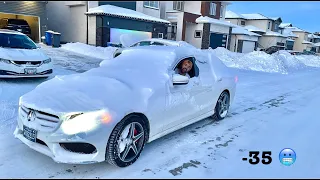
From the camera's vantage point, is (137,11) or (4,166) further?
(137,11)

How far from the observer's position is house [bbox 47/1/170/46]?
781 inches

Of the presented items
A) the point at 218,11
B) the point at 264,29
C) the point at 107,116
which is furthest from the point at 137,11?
the point at 264,29

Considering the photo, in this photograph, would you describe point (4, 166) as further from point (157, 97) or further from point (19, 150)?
point (157, 97)

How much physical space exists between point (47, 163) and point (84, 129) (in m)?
0.88

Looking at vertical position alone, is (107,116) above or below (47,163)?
above

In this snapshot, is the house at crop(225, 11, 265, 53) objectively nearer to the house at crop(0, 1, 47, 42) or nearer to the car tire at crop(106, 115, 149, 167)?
the house at crop(0, 1, 47, 42)

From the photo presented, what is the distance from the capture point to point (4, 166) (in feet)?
10.6

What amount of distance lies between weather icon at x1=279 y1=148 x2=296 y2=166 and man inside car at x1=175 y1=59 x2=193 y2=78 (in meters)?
1.93

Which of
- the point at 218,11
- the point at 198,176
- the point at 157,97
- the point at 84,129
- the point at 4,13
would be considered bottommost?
the point at 198,176

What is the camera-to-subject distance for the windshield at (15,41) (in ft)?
25.8

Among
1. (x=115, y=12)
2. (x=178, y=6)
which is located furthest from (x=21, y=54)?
(x=178, y=6)

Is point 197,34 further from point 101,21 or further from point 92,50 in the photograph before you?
point 92,50

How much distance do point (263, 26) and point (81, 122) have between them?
51.1 meters

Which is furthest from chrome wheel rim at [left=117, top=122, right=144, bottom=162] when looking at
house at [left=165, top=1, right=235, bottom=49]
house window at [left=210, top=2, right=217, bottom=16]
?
house window at [left=210, top=2, right=217, bottom=16]
